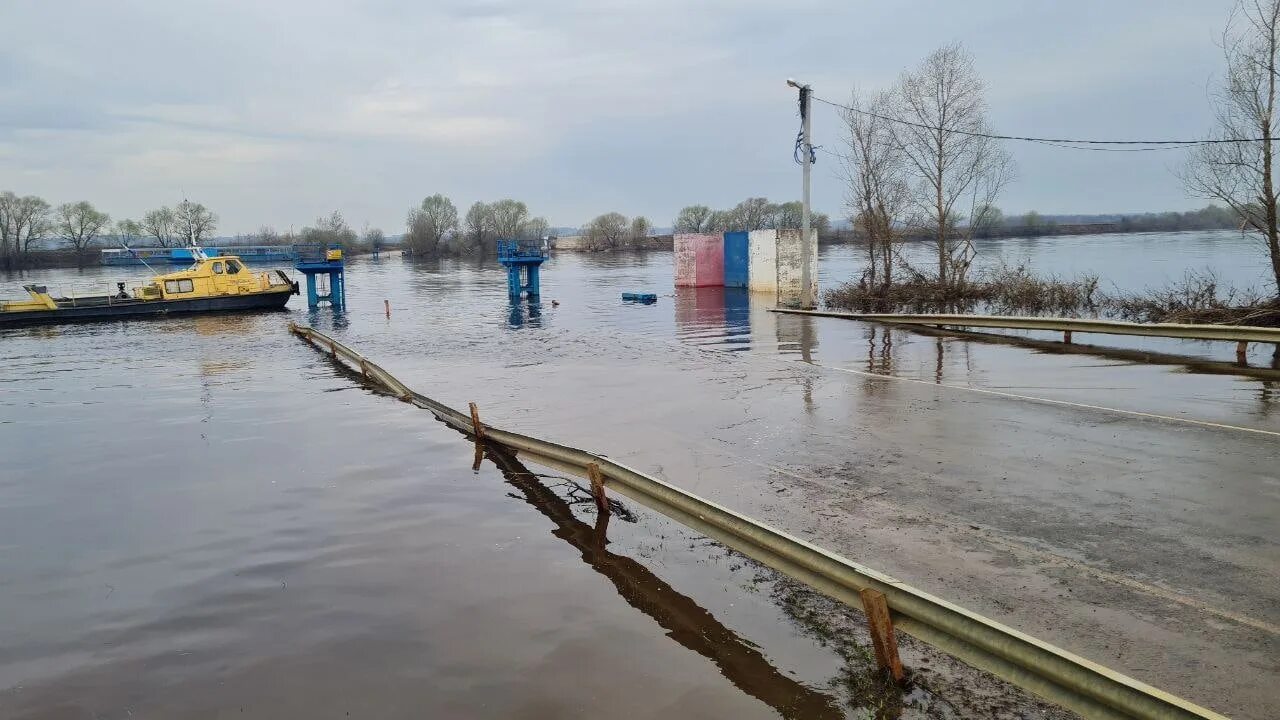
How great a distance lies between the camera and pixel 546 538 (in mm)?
7535

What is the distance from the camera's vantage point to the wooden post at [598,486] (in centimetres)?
764

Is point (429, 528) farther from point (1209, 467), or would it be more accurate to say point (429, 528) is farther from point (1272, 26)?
point (1272, 26)

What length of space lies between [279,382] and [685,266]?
92.5 feet

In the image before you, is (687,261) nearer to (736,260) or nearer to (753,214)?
(736,260)

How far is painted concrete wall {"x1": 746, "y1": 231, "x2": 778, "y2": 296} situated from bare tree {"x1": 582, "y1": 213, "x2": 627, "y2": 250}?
120 metres

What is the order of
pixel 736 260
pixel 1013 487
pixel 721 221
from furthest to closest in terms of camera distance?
pixel 721 221
pixel 736 260
pixel 1013 487

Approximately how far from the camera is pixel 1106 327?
17422 millimetres

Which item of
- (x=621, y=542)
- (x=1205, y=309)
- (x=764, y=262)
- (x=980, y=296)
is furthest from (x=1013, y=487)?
(x=764, y=262)

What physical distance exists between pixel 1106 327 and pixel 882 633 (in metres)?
15.5

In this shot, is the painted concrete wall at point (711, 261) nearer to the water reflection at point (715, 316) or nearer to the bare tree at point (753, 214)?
the water reflection at point (715, 316)

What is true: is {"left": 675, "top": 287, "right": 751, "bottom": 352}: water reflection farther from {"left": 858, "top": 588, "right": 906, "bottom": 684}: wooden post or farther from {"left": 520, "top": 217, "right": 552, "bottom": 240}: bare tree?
{"left": 520, "top": 217, "right": 552, "bottom": 240}: bare tree

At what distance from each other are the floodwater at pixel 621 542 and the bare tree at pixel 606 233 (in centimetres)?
14384

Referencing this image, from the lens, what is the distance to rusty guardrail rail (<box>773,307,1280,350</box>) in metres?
14.7

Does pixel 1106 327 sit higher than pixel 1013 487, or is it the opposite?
pixel 1106 327
